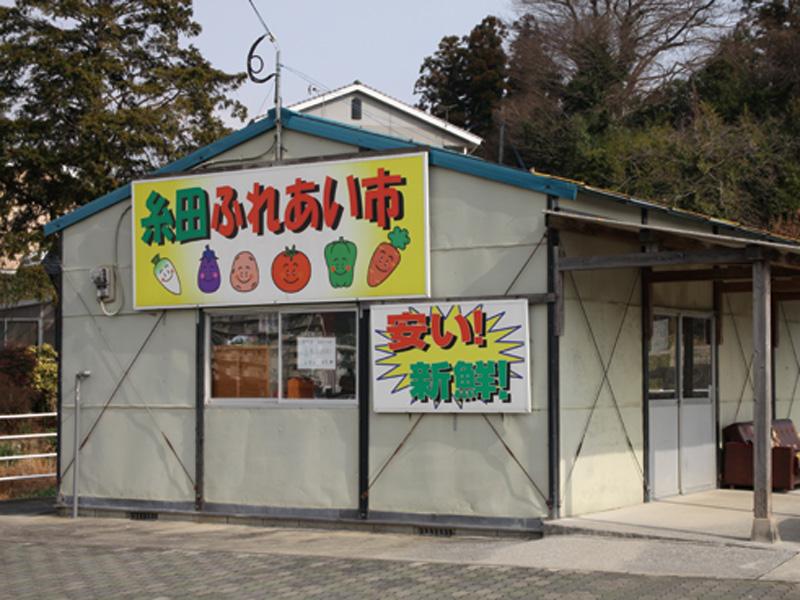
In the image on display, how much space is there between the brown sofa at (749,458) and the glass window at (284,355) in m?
5.37

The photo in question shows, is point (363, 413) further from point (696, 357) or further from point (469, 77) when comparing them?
point (469, 77)

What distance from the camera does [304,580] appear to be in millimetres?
10086

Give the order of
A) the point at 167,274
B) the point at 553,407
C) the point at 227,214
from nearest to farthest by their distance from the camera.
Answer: the point at 553,407, the point at 227,214, the point at 167,274

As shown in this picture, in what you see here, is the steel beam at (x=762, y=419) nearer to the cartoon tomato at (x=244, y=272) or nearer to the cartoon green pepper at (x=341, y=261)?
the cartoon green pepper at (x=341, y=261)


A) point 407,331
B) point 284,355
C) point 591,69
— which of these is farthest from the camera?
point 591,69

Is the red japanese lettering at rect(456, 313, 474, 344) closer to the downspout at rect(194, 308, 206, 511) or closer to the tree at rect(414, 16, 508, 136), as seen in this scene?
the downspout at rect(194, 308, 206, 511)

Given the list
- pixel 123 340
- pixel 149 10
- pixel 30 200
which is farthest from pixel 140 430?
pixel 149 10

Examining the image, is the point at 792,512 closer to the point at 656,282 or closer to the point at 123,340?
the point at 656,282

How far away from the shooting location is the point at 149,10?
2828cm

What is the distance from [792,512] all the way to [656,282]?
2.98 meters

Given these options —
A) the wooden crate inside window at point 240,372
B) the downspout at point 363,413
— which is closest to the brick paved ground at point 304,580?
the downspout at point 363,413

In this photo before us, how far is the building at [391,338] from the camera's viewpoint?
12.1 meters

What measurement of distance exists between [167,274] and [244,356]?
138 centimetres

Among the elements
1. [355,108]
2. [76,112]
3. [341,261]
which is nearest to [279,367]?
[341,261]
